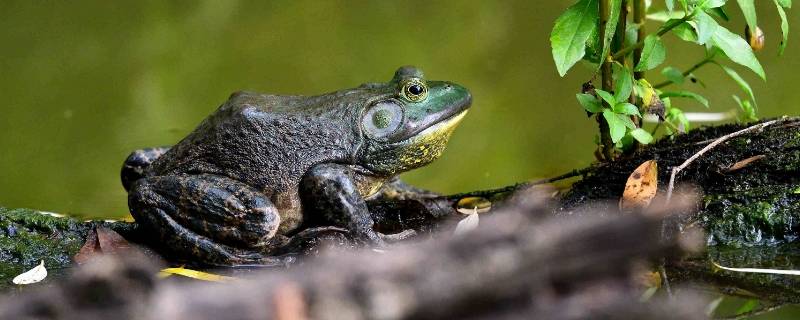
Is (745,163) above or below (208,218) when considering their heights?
below

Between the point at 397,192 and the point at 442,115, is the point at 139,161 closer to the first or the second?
the point at 397,192

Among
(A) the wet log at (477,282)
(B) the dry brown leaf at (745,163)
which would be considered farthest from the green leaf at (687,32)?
(A) the wet log at (477,282)

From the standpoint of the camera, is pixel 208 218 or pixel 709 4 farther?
pixel 208 218

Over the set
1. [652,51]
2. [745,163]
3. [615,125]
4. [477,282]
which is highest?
[652,51]

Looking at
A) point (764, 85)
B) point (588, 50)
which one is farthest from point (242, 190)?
point (764, 85)

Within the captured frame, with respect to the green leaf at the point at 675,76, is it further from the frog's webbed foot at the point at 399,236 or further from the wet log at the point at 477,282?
the wet log at the point at 477,282

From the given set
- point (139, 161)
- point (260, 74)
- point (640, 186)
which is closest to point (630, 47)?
point (640, 186)

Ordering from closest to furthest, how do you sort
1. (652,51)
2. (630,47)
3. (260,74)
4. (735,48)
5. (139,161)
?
(735,48)
(652,51)
(630,47)
(139,161)
(260,74)
